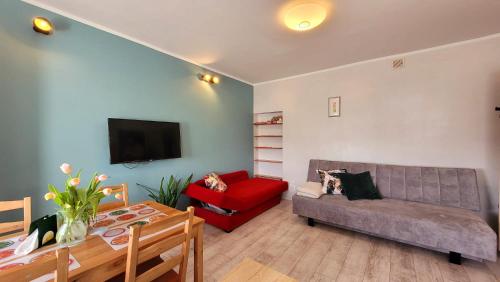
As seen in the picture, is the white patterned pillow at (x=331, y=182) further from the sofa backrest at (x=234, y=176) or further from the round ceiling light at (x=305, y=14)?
the round ceiling light at (x=305, y=14)

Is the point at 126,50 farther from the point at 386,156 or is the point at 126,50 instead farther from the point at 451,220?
the point at 451,220

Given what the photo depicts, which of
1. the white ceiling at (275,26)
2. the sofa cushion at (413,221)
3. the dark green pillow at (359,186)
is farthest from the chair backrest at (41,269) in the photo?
the dark green pillow at (359,186)

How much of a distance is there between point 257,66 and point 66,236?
3289mm

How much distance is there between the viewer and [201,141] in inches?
139

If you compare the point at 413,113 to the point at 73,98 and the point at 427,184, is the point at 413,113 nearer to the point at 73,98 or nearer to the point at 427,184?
the point at 427,184

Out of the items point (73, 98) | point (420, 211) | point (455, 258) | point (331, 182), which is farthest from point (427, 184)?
point (73, 98)

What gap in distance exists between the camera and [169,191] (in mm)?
2857

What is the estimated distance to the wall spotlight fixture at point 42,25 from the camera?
6.17ft

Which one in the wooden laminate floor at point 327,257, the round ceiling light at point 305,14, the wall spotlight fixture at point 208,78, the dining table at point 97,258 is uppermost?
the round ceiling light at point 305,14

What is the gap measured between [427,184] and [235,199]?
262 centimetres

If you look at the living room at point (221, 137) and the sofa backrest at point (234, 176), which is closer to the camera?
the living room at point (221, 137)

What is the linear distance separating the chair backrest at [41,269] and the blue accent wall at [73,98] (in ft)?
5.94

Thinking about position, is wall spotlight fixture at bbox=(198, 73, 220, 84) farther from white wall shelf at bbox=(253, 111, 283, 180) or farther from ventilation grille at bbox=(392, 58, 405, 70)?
ventilation grille at bbox=(392, 58, 405, 70)

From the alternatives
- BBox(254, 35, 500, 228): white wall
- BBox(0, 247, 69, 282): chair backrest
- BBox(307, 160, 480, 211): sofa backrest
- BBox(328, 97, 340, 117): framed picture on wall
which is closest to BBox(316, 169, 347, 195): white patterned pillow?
BBox(307, 160, 480, 211): sofa backrest
